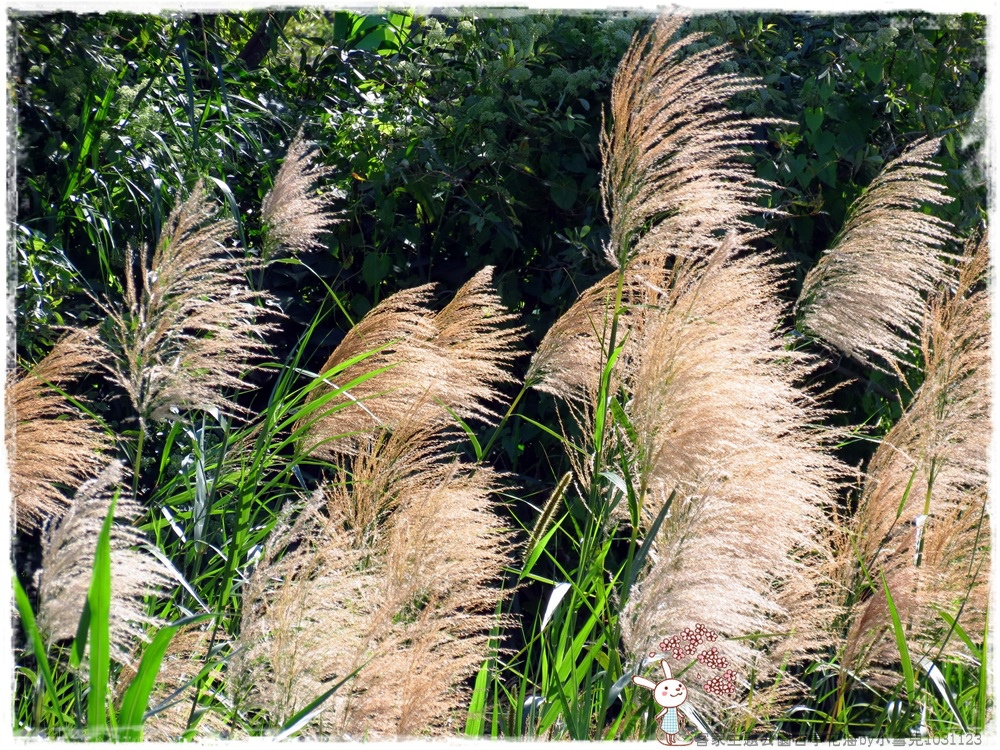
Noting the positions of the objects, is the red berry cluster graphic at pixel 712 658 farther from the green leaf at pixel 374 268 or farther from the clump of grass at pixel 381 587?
the green leaf at pixel 374 268

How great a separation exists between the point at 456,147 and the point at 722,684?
2579mm

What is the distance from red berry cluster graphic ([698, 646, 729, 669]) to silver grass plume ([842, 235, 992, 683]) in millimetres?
406

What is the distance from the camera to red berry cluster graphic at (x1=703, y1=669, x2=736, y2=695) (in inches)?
74.2

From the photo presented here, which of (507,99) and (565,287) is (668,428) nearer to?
(565,287)

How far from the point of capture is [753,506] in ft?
6.08

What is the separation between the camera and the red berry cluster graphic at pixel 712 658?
1.85 m

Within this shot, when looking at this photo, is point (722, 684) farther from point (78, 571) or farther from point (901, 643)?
point (78, 571)

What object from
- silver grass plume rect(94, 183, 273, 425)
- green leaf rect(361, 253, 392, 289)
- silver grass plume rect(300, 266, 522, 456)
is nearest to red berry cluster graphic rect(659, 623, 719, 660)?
silver grass plume rect(300, 266, 522, 456)

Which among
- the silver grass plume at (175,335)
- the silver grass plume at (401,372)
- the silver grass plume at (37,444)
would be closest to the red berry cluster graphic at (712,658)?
the silver grass plume at (401,372)

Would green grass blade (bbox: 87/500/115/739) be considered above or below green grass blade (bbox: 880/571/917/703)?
above

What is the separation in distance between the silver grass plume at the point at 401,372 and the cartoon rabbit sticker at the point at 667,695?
0.78 metres

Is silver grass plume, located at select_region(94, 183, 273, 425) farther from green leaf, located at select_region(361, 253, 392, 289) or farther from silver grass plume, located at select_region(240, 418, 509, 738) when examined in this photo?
green leaf, located at select_region(361, 253, 392, 289)

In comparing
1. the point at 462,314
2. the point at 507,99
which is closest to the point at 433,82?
the point at 507,99

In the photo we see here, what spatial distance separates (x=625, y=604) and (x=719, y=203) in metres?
0.96
